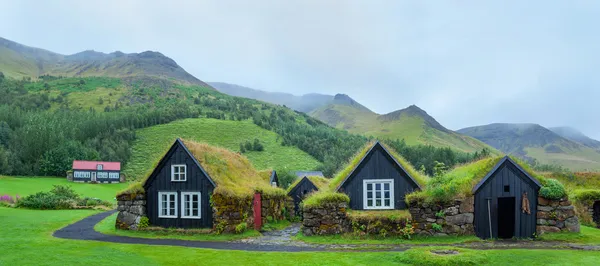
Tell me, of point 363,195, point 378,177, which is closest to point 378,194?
point 363,195

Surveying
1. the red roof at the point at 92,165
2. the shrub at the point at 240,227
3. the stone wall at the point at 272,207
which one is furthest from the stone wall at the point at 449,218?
the red roof at the point at 92,165

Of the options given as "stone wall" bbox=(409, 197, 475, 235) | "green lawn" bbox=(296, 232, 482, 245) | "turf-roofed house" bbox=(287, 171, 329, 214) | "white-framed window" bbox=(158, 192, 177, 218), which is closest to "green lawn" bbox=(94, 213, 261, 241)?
"white-framed window" bbox=(158, 192, 177, 218)

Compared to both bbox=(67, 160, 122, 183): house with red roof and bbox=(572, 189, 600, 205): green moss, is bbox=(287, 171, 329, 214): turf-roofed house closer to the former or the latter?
bbox=(572, 189, 600, 205): green moss

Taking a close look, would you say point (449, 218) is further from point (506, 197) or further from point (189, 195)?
point (189, 195)

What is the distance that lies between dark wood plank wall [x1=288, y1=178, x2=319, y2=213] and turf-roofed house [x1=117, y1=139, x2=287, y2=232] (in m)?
12.0

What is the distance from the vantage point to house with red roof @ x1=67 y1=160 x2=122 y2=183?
65.4m

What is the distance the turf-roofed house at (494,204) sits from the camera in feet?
74.6

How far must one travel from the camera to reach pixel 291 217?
38562 mm

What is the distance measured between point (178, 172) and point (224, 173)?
300 centimetres

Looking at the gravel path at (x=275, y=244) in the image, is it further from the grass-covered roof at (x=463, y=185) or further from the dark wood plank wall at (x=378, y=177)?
the dark wood plank wall at (x=378, y=177)

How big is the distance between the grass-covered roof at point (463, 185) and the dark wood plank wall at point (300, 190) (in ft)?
55.7

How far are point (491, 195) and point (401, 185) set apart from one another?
5.16m

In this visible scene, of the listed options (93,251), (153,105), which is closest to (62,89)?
(153,105)

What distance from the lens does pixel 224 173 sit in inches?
1098
